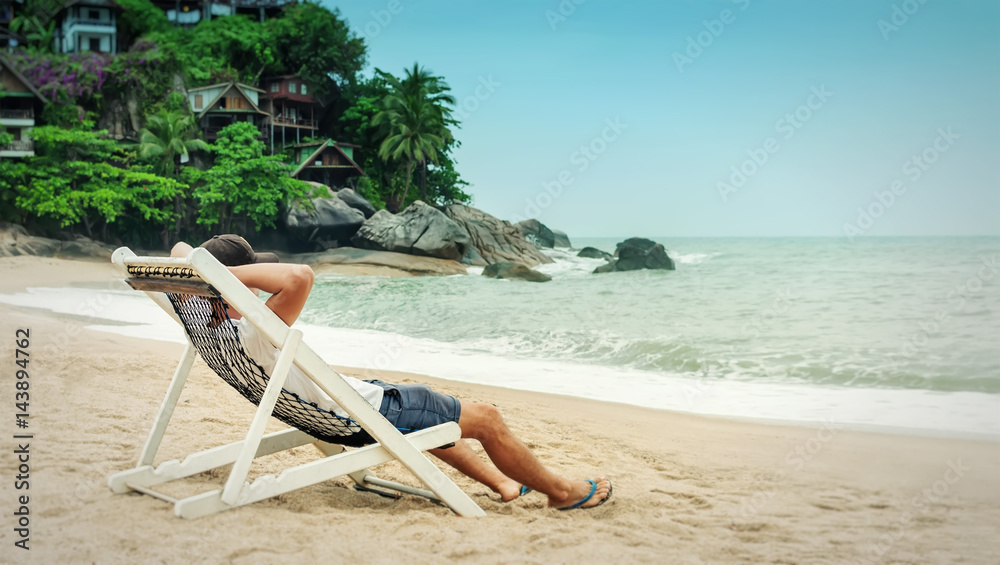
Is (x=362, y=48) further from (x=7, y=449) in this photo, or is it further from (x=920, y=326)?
(x=7, y=449)

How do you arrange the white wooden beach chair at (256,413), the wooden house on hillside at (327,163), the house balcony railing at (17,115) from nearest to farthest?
the white wooden beach chair at (256,413)
the house balcony railing at (17,115)
the wooden house on hillside at (327,163)

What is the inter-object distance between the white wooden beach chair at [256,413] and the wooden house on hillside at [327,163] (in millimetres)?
29186

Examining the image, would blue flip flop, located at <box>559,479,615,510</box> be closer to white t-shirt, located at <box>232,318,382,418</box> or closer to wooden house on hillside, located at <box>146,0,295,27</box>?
white t-shirt, located at <box>232,318,382,418</box>

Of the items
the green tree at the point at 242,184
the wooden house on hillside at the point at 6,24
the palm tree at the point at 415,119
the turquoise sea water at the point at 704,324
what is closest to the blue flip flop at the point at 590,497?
the turquoise sea water at the point at 704,324

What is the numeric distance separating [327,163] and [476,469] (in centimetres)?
3112

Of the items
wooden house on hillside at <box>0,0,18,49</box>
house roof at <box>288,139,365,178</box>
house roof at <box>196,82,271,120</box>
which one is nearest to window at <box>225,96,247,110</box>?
house roof at <box>196,82,271,120</box>

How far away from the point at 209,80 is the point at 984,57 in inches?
2185

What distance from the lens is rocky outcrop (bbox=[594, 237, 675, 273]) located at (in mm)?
27938

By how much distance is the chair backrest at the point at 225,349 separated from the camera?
233cm

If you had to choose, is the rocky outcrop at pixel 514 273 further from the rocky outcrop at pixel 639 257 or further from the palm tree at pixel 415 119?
the palm tree at pixel 415 119

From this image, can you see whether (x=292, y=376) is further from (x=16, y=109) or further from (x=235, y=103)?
(x=235, y=103)

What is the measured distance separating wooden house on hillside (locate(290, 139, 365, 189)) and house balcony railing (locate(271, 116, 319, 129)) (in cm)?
125

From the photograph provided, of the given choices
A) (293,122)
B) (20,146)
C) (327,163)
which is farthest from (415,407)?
(293,122)

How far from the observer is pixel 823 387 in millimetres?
7258
